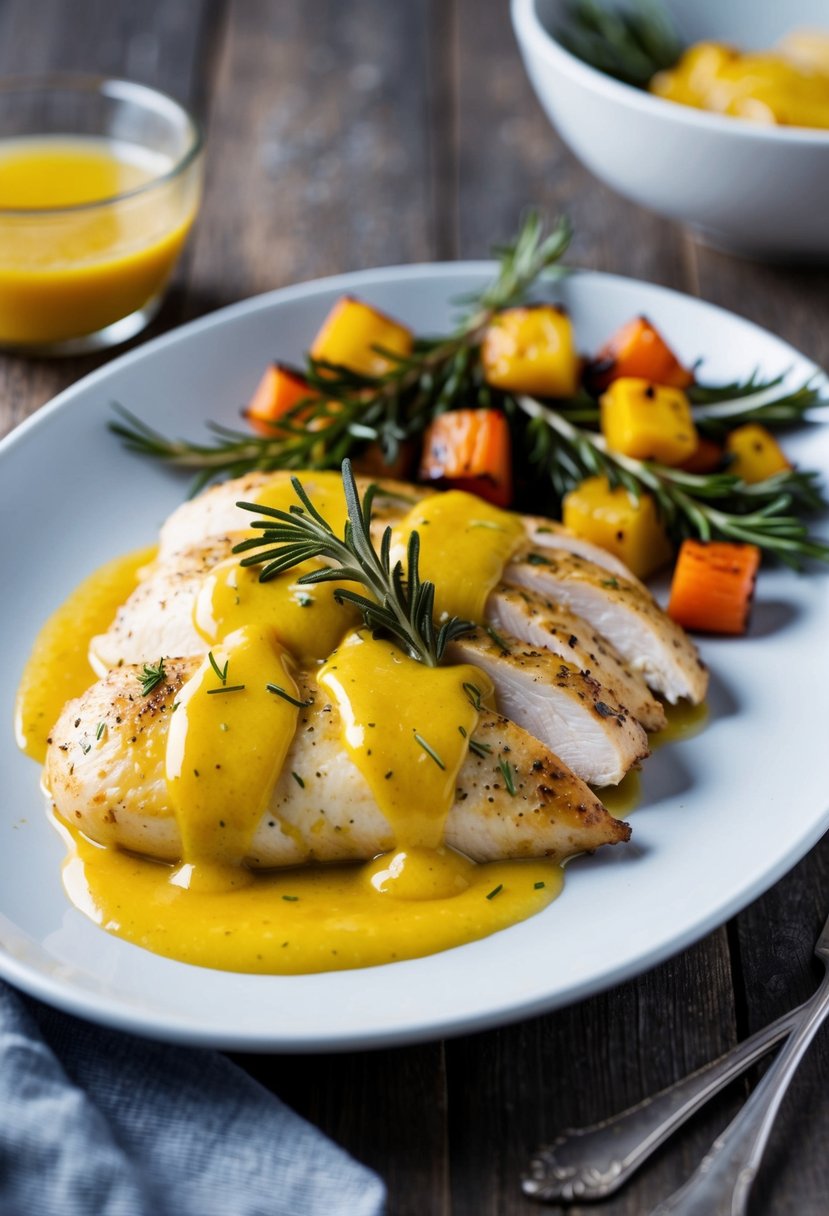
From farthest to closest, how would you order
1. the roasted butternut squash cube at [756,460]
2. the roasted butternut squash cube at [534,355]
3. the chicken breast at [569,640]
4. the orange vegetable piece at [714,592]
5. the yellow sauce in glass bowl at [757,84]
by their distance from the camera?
the yellow sauce in glass bowl at [757,84] → the roasted butternut squash cube at [534,355] → the roasted butternut squash cube at [756,460] → the orange vegetable piece at [714,592] → the chicken breast at [569,640]

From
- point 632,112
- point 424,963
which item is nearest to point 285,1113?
point 424,963

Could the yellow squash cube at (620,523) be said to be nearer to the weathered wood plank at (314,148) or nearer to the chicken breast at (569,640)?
the chicken breast at (569,640)

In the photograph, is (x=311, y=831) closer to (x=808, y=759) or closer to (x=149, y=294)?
(x=808, y=759)

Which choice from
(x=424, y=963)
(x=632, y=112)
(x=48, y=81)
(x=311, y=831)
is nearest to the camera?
(x=424, y=963)

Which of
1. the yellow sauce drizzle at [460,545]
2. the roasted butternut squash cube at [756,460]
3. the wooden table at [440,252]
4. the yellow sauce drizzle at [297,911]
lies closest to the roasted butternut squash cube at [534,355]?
the roasted butternut squash cube at [756,460]

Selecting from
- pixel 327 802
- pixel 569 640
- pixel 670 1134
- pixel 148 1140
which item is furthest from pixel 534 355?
pixel 148 1140
